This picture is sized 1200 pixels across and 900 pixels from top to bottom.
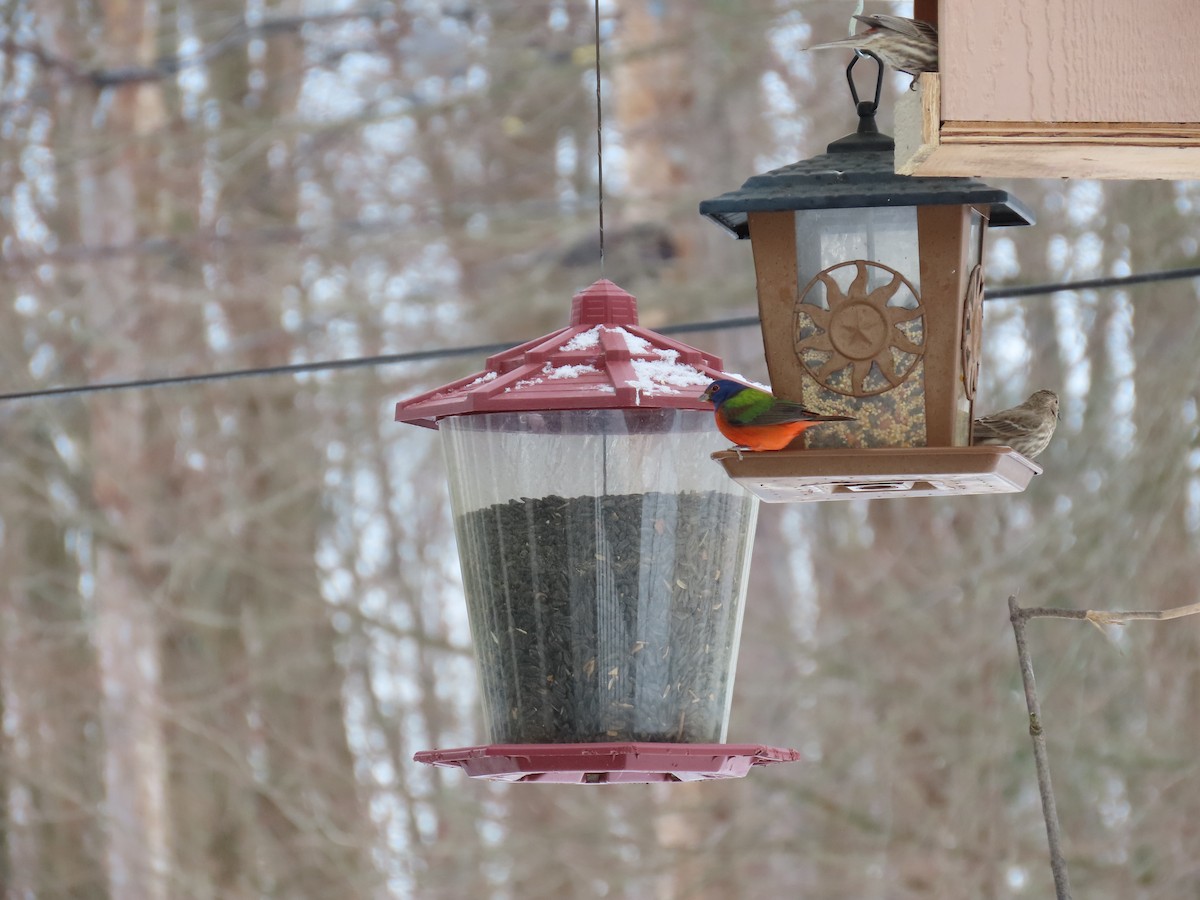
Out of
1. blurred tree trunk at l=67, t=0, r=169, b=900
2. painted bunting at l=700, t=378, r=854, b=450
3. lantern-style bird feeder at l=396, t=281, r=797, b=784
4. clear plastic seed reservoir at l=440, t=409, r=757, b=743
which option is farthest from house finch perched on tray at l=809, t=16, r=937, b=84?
blurred tree trunk at l=67, t=0, r=169, b=900

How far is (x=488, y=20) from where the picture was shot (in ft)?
41.6

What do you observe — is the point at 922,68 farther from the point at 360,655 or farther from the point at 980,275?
the point at 360,655

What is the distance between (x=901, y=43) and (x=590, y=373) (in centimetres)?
106

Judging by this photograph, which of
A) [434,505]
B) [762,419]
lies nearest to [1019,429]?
[762,419]

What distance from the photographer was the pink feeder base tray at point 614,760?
360cm

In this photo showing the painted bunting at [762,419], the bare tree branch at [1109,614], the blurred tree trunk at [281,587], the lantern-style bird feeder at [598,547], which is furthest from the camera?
the blurred tree trunk at [281,587]

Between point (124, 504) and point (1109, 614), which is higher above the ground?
point (1109, 614)

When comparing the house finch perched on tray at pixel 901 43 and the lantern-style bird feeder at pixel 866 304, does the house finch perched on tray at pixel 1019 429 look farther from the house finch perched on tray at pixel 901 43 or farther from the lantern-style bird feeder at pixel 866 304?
the house finch perched on tray at pixel 901 43

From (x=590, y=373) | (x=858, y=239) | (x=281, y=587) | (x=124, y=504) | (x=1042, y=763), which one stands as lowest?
(x=281, y=587)

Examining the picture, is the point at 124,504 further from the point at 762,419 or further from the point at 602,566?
the point at 762,419

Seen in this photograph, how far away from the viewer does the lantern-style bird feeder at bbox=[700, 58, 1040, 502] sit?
11.0 feet

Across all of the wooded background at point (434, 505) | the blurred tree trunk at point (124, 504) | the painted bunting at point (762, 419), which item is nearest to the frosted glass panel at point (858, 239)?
the painted bunting at point (762, 419)

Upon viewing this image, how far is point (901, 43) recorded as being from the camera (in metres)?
2.92

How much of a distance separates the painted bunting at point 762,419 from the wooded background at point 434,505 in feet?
20.5
